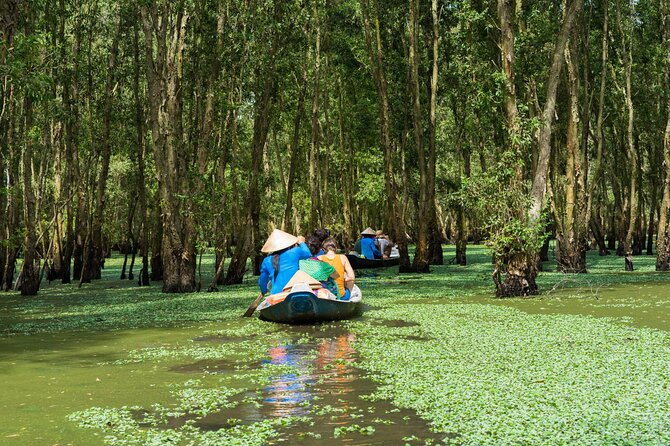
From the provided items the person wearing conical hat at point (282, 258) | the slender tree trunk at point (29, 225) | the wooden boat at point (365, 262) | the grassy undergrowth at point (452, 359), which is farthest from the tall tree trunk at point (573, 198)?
the slender tree trunk at point (29, 225)

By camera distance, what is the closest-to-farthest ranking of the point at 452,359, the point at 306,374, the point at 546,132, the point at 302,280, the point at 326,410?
the point at 326,410
the point at 306,374
the point at 452,359
the point at 302,280
the point at 546,132

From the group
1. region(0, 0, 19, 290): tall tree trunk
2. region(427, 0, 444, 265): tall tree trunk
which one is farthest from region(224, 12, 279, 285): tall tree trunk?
region(427, 0, 444, 265): tall tree trunk

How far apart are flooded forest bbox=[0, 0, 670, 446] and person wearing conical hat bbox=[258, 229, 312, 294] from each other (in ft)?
0.54

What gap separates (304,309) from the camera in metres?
13.0

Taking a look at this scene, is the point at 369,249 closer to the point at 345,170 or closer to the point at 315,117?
the point at 315,117

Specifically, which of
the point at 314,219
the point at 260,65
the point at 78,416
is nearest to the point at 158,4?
the point at 260,65

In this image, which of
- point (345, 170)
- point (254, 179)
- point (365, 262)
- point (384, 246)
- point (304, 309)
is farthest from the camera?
point (345, 170)

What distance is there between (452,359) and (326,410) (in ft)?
9.00

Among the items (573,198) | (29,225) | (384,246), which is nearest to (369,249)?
(384,246)

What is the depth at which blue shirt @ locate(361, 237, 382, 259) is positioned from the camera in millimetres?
32344

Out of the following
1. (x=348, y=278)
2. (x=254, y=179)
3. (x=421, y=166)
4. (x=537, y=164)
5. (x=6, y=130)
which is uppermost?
(x=6, y=130)

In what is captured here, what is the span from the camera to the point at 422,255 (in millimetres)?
27469

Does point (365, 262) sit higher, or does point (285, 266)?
point (285, 266)

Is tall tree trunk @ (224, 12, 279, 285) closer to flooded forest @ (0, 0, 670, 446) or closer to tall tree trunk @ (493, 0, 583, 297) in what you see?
flooded forest @ (0, 0, 670, 446)
